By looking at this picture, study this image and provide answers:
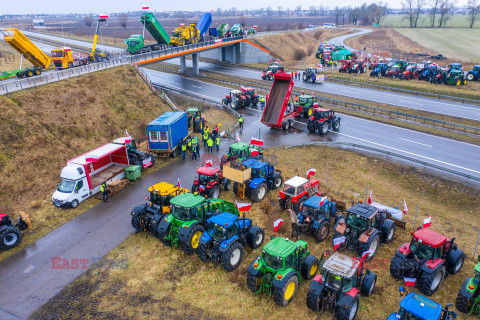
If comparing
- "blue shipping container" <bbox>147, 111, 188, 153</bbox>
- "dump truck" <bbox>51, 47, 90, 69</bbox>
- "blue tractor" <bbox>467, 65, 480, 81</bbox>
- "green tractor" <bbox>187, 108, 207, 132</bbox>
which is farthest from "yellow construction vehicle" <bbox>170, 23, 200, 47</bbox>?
"blue tractor" <bbox>467, 65, 480, 81</bbox>

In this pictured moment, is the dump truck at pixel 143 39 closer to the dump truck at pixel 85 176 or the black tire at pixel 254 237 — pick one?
the dump truck at pixel 85 176

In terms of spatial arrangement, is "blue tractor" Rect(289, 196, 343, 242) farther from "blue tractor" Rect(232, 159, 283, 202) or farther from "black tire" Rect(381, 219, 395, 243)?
"blue tractor" Rect(232, 159, 283, 202)

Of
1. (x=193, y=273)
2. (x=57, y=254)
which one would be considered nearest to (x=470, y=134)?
(x=193, y=273)

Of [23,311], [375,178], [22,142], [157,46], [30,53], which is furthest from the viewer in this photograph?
[157,46]

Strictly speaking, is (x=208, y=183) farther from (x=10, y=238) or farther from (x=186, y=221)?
(x=10, y=238)

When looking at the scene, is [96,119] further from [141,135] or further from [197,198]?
[197,198]

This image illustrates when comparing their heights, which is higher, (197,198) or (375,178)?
(197,198)

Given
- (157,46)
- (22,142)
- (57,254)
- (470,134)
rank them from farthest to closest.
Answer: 1. (157,46)
2. (470,134)
3. (22,142)
4. (57,254)
